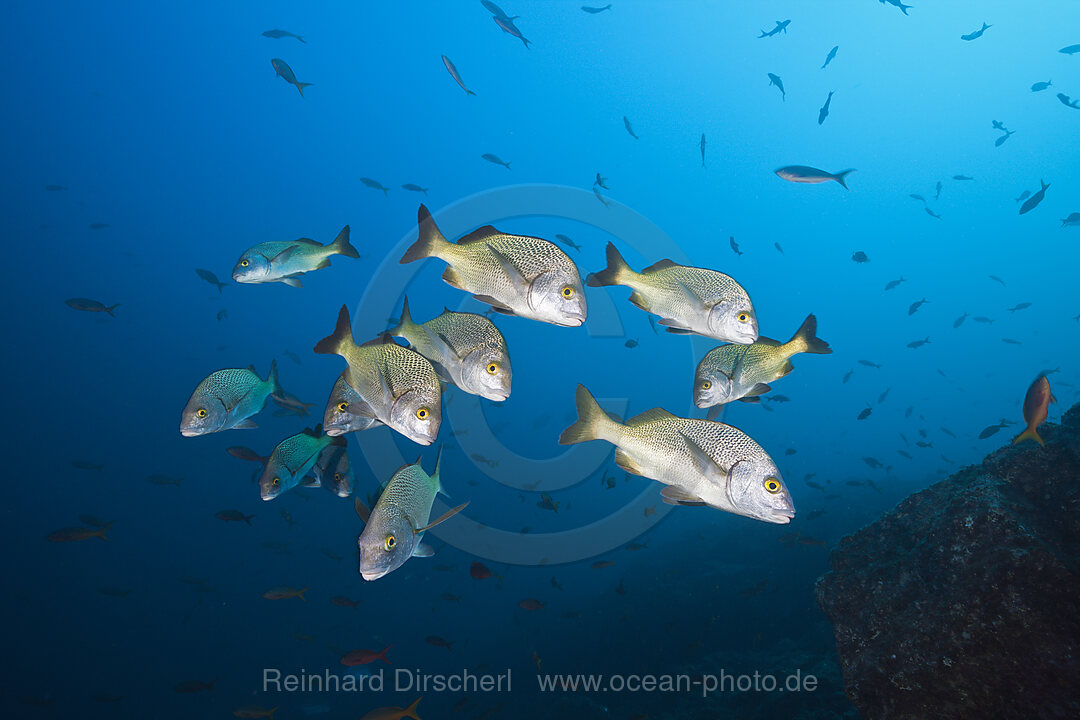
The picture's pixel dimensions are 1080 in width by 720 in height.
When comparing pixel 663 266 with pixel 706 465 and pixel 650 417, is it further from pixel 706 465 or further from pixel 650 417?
pixel 706 465

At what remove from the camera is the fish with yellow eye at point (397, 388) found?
2.41 meters

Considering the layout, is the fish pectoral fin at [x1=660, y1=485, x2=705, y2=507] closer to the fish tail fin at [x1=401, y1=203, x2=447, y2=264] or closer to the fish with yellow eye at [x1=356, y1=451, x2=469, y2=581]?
the fish with yellow eye at [x1=356, y1=451, x2=469, y2=581]

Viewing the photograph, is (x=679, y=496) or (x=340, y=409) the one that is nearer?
(x=679, y=496)

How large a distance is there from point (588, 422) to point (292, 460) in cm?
266

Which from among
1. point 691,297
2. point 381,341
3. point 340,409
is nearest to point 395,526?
point 340,409

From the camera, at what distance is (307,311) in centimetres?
9012

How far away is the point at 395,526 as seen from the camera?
2.87 metres

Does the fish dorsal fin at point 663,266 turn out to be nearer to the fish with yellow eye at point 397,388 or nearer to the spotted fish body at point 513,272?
the spotted fish body at point 513,272

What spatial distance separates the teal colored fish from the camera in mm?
4234

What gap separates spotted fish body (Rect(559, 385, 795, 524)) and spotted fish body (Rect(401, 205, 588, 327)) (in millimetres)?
525

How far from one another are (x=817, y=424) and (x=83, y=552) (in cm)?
10386

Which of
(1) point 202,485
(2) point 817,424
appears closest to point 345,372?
(1) point 202,485

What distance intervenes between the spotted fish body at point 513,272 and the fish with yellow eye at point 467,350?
195 millimetres

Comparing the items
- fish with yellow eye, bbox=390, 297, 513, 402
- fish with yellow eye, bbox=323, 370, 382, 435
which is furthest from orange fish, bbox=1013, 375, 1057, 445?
fish with yellow eye, bbox=323, 370, 382, 435
